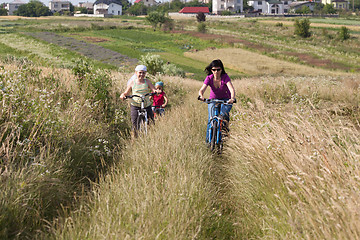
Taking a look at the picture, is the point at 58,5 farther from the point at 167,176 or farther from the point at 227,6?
the point at 167,176

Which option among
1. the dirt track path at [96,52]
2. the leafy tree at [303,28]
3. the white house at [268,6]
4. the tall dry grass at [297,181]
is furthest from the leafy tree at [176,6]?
the tall dry grass at [297,181]

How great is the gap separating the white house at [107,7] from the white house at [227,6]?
3474cm

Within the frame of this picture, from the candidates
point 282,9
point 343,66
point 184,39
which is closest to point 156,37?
point 184,39

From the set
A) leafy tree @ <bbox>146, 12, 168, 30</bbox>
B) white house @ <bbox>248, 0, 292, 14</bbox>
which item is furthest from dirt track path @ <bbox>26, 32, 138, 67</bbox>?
white house @ <bbox>248, 0, 292, 14</bbox>

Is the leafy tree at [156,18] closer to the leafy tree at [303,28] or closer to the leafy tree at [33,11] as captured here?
the leafy tree at [303,28]

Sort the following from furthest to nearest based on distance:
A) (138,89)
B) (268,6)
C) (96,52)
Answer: (268,6)
(96,52)
(138,89)

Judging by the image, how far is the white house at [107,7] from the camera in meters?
140

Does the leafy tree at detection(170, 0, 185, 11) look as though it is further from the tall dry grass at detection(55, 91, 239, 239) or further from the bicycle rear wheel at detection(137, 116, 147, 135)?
the tall dry grass at detection(55, 91, 239, 239)

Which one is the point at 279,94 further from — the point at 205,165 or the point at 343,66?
the point at 343,66

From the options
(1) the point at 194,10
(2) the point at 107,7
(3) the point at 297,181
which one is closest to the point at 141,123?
(3) the point at 297,181

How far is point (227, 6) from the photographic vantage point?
5344 inches

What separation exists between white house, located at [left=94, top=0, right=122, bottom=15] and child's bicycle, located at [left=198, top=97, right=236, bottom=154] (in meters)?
140

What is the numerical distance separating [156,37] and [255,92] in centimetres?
5482

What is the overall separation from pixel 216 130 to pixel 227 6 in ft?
442
